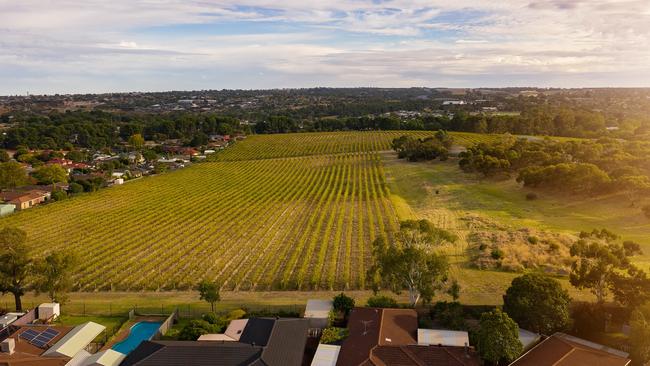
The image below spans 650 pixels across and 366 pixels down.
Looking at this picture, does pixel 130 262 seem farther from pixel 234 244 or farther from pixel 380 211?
pixel 380 211

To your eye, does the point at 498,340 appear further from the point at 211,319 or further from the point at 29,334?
the point at 29,334

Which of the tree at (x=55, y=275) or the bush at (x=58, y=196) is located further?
the bush at (x=58, y=196)

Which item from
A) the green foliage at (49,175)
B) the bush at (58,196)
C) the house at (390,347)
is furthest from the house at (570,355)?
the green foliage at (49,175)

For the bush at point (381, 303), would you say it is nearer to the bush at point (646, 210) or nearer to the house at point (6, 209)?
the bush at point (646, 210)

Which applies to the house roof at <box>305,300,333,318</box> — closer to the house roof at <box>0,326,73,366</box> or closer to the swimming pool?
the swimming pool

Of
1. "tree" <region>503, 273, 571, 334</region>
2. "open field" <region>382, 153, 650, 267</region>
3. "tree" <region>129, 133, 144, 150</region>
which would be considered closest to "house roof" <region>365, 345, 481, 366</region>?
"tree" <region>503, 273, 571, 334</region>

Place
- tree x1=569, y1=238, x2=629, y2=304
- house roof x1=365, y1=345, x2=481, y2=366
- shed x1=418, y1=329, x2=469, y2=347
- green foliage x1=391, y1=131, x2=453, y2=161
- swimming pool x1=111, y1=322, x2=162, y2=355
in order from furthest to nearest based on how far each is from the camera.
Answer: green foliage x1=391, y1=131, x2=453, y2=161, tree x1=569, y1=238, x2=629, y2=304, swimming pool x1=111, y1=322, x2=162, y2=355, shed x1=418, y1=329, x2=469, y2=347, house roof x1=365, y1=345, x2=481, y2=366
